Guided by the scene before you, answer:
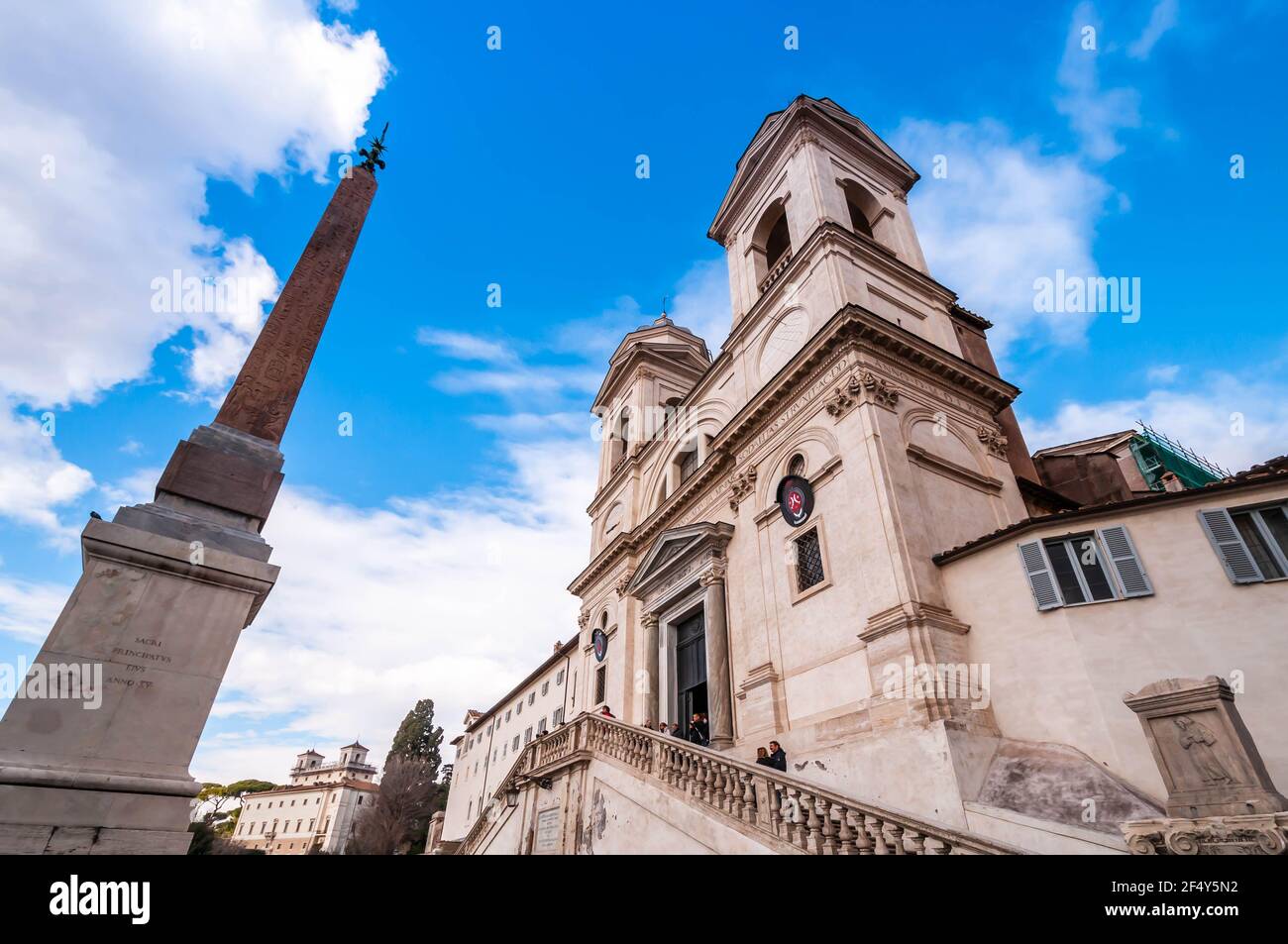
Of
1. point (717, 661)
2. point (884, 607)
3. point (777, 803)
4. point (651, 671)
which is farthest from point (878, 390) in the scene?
point (651, 671)

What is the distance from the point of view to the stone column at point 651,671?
18844 mm

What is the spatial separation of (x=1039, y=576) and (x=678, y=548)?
34.0 feet

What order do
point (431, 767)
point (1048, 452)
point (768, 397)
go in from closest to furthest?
point (768, 397)
point (1048, 452)
point (431, 767)

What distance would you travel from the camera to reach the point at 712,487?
19375 millimetres

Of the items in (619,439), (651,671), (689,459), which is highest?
(619,439)

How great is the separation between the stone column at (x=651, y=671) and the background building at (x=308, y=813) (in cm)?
6450

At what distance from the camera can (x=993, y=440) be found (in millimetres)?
15711

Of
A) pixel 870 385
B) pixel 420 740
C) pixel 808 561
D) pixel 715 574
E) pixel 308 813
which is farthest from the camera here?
pixel 308 813

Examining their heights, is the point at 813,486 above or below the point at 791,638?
above

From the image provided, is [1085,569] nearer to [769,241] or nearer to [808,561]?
[808,561]

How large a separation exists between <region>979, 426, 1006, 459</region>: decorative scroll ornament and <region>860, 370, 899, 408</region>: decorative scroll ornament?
343 centimetres
